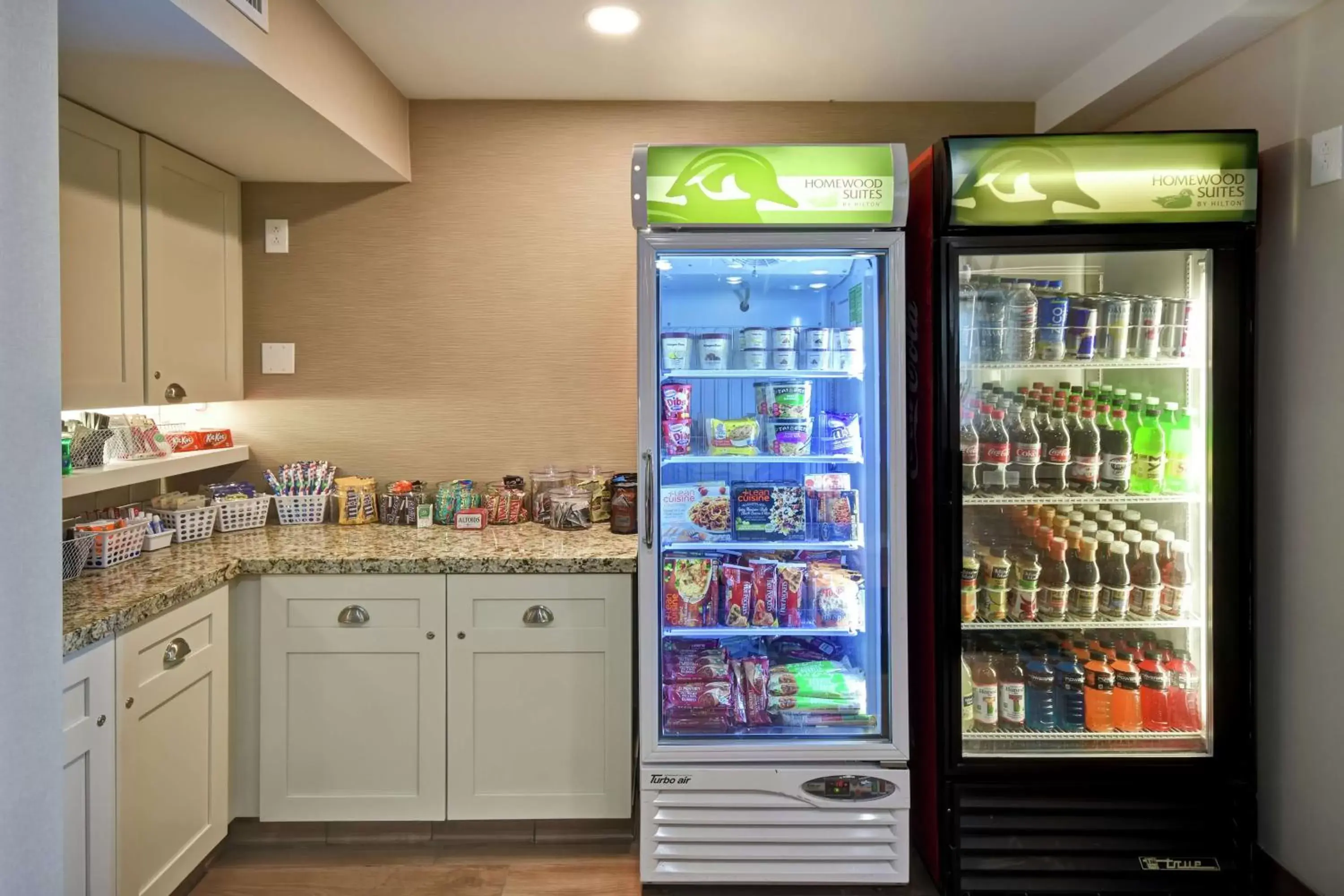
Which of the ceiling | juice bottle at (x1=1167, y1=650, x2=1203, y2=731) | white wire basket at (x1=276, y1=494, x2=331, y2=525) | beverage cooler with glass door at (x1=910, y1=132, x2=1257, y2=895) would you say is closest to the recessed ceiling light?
the ceiling

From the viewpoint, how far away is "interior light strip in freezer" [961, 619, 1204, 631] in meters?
2.37

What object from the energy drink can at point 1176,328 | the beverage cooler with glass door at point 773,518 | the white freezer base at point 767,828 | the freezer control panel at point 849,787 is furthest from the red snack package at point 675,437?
the energy drink can at point 1176,328

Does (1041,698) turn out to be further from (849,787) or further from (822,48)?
(822,48)

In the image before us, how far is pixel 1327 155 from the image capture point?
2.13 metres

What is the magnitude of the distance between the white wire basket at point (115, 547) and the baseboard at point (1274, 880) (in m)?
3.33

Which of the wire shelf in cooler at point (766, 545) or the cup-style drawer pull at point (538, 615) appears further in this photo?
the cup-style drawer pull at point (538, 615)

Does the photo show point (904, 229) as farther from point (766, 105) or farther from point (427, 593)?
point (427, 593)

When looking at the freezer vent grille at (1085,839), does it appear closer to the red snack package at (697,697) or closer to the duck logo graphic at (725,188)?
the red snack package at (697,697)

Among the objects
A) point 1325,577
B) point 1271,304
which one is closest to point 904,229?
point 1271,304

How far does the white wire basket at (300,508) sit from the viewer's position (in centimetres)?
308

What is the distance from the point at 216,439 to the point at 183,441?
15 centimetres

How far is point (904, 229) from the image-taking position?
94.0 inches

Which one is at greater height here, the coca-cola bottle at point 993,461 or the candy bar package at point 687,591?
the coca-cola bottle at point 993,461

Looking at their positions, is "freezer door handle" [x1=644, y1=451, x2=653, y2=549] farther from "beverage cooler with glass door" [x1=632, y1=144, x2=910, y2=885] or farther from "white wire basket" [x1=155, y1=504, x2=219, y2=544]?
"white wire basket" [x1=155, y1=504, x2=219, y2=544]
